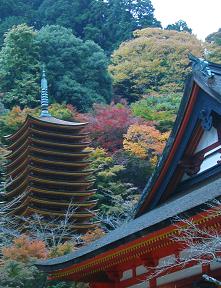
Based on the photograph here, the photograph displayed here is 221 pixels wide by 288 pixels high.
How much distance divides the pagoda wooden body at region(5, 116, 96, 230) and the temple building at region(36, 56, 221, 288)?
A: 15.7m

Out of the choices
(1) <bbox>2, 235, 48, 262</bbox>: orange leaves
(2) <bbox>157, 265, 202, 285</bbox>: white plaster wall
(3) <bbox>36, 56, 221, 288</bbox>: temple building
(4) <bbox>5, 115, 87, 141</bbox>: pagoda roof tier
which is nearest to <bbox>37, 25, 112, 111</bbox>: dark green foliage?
(4) <bbox>5, 115, 87, 141</bbox>: pagoda roof tier

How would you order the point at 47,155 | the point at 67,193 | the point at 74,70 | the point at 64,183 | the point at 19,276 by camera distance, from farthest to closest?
the point at 74,70 < the point at 47,155 < the point at 64,183 < the point at 67,193 < the point at 19,276

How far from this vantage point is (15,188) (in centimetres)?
2683

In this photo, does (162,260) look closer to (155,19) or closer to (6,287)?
(6,287)

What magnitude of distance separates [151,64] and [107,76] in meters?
3.77

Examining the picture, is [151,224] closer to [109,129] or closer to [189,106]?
[189,106]

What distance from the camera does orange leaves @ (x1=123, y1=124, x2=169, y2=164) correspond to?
1138 inches

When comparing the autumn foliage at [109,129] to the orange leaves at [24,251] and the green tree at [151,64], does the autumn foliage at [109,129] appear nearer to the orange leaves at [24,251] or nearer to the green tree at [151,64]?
the green tree at [151,64]

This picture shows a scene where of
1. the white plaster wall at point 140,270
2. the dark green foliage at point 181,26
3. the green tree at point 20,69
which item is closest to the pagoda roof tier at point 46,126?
the green tree at point 20,69

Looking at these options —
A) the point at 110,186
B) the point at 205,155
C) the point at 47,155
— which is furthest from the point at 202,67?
the point at 110,186

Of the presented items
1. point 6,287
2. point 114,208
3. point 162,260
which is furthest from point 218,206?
point 114,208

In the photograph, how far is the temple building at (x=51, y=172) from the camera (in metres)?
25.0

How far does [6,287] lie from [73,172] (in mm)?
15054

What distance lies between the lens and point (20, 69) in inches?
1571
